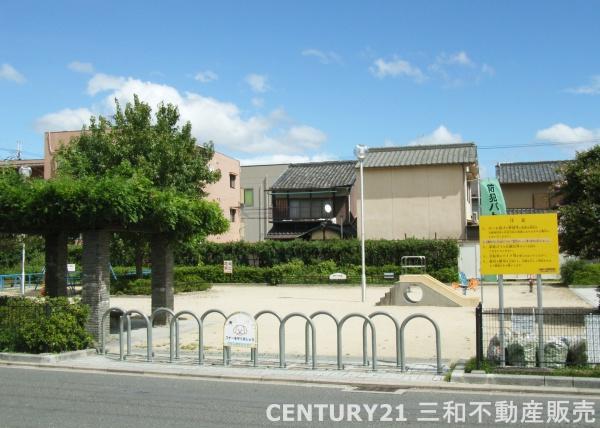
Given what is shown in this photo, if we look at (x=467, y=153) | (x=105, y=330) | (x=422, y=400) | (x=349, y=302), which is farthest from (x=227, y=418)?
(x=467, y=153)

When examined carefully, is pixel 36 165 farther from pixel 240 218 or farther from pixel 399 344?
pixel 399 344

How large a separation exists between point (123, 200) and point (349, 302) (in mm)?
14368

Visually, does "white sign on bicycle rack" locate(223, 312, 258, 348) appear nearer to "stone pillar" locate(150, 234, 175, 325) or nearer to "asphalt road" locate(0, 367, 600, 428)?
"asphalt road" locate(0, 367, 600, 428)

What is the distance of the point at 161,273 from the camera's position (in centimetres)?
1755

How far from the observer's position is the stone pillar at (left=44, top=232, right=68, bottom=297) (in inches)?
674

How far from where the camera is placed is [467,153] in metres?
43.6

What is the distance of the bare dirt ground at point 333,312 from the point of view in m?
14.1

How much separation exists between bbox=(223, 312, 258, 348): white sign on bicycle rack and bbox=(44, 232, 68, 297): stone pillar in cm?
712

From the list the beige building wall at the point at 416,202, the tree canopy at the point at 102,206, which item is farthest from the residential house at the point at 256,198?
the tree canopy at the point at 102,206

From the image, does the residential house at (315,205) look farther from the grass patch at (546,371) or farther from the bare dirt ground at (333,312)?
the grass patch at (546,371)

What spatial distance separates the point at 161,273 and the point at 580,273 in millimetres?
22689

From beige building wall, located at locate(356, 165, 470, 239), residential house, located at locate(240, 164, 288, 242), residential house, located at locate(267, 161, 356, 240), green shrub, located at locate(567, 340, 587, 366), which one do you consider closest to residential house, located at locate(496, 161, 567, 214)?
beige building wall, located at locate(356, 165, 470, 239)

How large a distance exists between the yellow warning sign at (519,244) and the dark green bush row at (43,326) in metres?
7.86

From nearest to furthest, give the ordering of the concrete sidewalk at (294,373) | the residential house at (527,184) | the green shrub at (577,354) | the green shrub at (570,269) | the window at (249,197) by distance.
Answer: the concrete sidewalk at (294,373) → the green shrub at (577,354) → the green shrub at (570,269) → the residential house at (527,184) → the window at (249,197)
